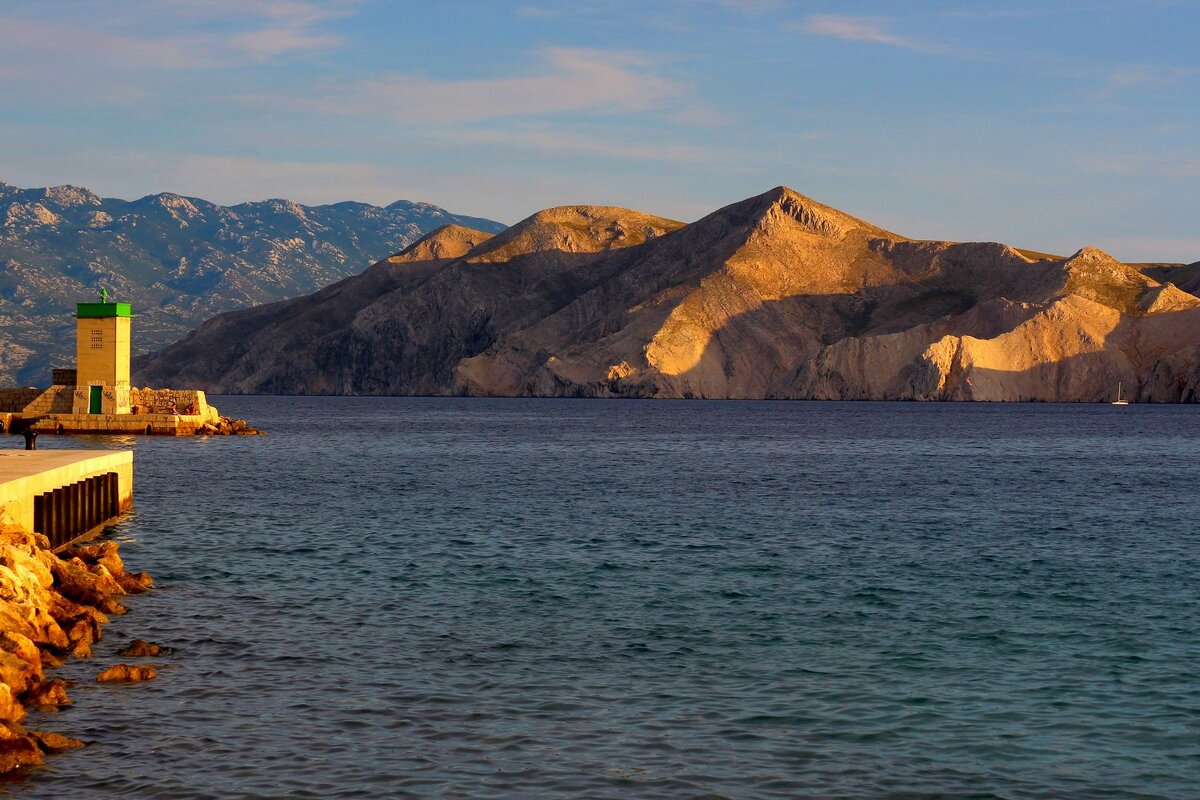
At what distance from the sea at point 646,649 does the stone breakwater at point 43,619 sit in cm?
44

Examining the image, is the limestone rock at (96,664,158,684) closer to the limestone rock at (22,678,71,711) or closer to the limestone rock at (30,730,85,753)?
the limestone rock at (22,678,71,711)

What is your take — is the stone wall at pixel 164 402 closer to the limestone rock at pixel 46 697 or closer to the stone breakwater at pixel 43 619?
the stone breakwater at pixel 43 619

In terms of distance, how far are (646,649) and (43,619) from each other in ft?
33.2

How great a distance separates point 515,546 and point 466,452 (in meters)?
50.4

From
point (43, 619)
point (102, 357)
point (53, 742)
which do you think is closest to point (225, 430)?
point (102, 357)

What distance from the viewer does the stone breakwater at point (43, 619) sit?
17.7 meters

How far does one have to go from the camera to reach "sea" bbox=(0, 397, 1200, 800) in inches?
671

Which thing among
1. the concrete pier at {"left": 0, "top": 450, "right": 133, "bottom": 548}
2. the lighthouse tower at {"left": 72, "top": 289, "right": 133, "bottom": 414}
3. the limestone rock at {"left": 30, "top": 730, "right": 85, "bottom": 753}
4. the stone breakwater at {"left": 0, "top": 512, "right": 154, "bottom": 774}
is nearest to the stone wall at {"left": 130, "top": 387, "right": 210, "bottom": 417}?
the lighthouse tower at {"left": 72, "top": 289, "right": 133, "bottom": 414}

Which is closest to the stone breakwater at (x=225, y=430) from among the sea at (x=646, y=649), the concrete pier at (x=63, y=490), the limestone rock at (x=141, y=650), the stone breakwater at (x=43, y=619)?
the sea at (x=646, y=649)

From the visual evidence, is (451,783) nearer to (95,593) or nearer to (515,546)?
(95,593)

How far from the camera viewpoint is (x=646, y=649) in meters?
24.0

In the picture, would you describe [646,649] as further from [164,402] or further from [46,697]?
[164,402]

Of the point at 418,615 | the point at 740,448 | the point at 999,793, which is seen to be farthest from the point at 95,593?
the point at 740,448

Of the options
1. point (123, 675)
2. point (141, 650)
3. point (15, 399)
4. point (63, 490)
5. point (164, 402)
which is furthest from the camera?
point (15, 399)
